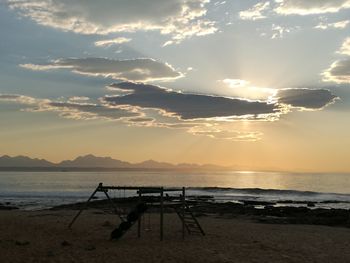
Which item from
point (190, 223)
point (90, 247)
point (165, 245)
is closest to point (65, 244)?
point (90, 247)

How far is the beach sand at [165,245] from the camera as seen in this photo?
49.8 ft

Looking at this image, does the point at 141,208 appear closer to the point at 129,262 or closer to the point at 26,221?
the point at 129,262

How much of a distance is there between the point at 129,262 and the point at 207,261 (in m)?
2.59

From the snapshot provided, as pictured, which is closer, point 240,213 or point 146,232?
point 146,232

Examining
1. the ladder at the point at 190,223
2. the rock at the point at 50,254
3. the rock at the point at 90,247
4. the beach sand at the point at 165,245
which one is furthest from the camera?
the ladder at the point at 190,223

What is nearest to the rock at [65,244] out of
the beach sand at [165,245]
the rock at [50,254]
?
the beach sand at [165,245]

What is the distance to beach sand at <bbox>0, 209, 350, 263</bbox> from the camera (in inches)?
597

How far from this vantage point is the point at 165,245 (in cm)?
1800

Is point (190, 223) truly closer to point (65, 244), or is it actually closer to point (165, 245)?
point (165, 245)

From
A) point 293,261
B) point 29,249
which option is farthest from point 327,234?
point 29,249

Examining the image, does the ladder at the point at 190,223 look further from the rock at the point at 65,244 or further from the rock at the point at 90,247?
the rock at the point at 65,244

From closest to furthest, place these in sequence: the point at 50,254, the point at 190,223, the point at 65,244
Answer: the point at 50,254 < the point at 65,244 < the point at 190,223

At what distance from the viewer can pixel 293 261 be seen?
15.1m

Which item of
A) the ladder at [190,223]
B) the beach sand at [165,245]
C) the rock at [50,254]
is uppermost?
the ladder at [190,223]
